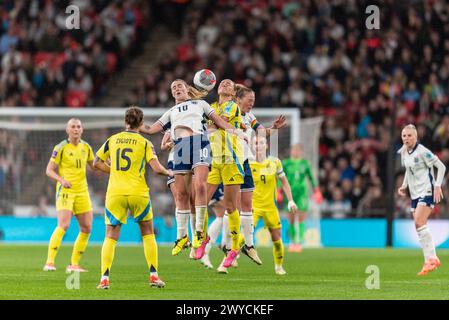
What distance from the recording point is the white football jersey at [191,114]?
15.4 metres

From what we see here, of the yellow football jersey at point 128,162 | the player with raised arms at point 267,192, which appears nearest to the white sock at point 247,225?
the player with raised arms at point 267,192

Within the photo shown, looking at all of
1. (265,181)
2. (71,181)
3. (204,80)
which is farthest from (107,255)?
(265,181)

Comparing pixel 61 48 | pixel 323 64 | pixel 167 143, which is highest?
pixel 61 48

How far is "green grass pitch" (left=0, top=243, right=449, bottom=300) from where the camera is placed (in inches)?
512

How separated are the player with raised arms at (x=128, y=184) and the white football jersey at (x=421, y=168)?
5.35 meters

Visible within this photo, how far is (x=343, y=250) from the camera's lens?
25109mm

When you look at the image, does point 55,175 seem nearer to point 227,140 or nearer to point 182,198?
point 182,198

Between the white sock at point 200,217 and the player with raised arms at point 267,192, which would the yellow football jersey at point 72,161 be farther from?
the white sock at point 200,217

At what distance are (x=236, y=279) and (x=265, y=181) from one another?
8.86 feet

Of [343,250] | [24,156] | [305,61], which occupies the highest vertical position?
[305,61]

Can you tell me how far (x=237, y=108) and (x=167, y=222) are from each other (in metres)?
12.2

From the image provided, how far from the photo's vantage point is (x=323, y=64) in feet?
104
